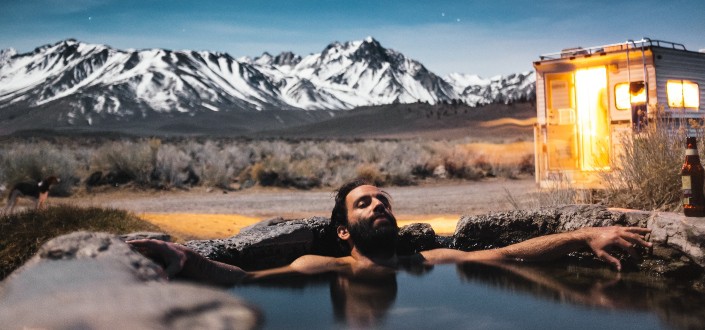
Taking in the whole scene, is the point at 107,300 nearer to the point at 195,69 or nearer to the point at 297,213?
the point at 297,213

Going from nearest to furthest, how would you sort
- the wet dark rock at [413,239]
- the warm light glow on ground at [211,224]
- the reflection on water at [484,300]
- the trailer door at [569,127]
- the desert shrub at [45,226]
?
the reflection on water at [484,300]
the wet dark rock at [413,239]
the desert shrub at [45,226]
the warm light glow on ground at [211,224]
the trailer door at [569,127]

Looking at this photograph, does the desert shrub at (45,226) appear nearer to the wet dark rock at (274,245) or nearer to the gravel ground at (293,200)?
the wet dark rock at (274,245)

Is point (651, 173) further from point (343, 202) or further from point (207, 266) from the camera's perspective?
point (207, 266)

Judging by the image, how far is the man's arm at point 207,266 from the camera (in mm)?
4117

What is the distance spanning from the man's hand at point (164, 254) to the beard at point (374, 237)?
1.41 metres

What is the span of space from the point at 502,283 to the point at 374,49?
194 meters

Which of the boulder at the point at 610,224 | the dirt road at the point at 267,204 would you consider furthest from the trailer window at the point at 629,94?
the boulder at the point at 610,224

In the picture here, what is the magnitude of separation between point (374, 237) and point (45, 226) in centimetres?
420

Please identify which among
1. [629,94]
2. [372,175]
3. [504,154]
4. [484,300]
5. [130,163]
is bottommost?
[484,300]

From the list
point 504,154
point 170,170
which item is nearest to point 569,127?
point 170,170

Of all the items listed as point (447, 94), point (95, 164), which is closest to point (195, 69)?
point (447, 94)

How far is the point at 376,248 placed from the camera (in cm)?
518

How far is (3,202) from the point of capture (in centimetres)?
1452

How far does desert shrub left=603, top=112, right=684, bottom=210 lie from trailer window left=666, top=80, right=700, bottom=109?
4394 millimetres
